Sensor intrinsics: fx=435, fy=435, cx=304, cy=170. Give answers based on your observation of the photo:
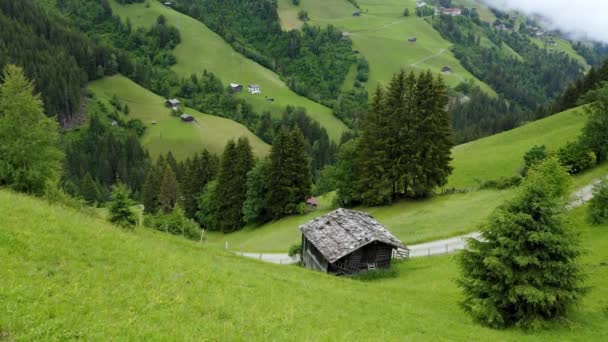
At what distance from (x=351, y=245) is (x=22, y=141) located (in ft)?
101

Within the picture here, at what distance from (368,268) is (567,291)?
20.8m

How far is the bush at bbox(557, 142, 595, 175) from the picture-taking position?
5925 cm

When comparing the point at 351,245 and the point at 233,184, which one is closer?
the point at 351,245

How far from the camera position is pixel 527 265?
932 inches

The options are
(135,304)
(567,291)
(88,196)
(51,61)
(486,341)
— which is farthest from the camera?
(51,61)

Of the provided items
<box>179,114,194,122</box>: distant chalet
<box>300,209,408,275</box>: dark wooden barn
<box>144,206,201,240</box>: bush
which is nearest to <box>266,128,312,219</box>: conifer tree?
<box>144,206,201,240</box>: bush

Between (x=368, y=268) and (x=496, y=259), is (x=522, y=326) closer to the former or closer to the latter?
(x=496, y=259)

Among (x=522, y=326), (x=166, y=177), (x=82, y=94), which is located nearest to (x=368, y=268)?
(x=522, y=326)

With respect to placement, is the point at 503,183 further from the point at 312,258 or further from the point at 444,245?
the point at 312,258

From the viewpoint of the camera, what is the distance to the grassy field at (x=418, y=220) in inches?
2005

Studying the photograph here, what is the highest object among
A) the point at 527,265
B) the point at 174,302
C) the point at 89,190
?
the point at 174,302

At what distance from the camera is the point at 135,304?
1352 cm

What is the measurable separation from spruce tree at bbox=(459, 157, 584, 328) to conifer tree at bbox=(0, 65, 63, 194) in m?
34.8

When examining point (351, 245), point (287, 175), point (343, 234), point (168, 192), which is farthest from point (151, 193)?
point (351, 245)
